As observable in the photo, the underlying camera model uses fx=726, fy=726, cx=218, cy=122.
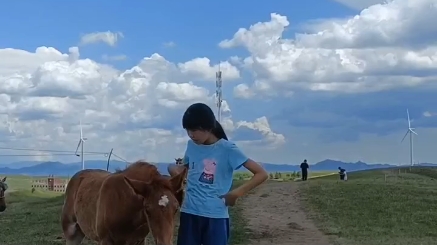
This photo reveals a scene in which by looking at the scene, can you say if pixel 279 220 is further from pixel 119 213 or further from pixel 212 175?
pixel 212 175

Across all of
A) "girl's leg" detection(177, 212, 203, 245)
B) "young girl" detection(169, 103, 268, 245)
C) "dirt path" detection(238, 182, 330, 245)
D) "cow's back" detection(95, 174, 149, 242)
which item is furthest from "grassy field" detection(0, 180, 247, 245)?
"young girl" detection(169, 103, 268, 245)

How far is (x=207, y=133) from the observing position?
573cm

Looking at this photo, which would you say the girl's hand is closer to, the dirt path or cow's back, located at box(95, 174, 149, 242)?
cow's back, located at box(95, 174, 149, 242)

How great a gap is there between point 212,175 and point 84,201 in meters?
2.38

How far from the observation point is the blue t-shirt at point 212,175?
5.79 metres

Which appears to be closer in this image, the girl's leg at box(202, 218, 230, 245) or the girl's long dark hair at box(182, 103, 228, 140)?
the girl's long dark hair at box(182, 103, 228, 140)

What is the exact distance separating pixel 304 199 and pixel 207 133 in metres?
18.7

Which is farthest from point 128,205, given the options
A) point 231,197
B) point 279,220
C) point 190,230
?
point 279,220

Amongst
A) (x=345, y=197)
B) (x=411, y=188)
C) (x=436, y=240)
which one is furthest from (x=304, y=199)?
(x=436, y=240)

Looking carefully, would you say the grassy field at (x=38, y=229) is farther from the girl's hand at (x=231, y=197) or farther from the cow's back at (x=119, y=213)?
the girl's hand at (x=231, y=197)

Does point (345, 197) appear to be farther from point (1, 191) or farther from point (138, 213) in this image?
point (138, 213)

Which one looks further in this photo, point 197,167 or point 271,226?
point 271,226

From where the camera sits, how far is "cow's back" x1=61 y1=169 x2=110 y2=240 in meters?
7.36

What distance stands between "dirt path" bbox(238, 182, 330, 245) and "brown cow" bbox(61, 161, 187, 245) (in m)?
7.65
